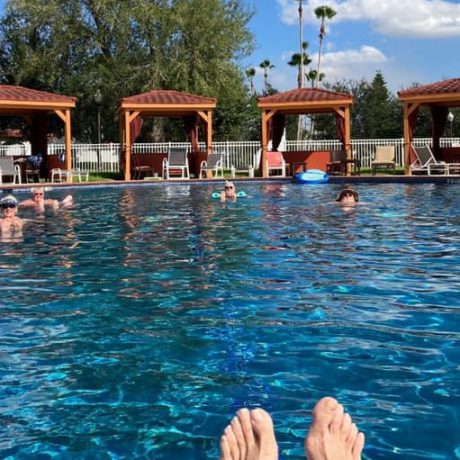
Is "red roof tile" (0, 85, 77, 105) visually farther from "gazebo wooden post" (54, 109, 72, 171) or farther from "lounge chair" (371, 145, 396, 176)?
"lounge chair" (371, 145, 396, 176)

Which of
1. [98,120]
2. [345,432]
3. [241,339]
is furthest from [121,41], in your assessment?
[345,432]

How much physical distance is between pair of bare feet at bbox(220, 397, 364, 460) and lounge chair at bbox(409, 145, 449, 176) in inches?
721

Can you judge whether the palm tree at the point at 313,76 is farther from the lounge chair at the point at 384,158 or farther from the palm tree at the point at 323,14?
the lounge chair at the point at 384,158

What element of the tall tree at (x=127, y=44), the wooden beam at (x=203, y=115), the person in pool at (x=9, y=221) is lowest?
the person in pool at (x=9, y=221)

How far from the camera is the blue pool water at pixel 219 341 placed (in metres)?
2.81

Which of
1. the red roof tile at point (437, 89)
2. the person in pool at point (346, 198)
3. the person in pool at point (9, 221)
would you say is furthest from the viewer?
the red roof tile at point (437, 89)

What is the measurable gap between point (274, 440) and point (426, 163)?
18.6 m

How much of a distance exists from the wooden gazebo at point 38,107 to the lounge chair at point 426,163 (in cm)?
1053

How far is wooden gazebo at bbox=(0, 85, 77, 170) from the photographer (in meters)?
20.0

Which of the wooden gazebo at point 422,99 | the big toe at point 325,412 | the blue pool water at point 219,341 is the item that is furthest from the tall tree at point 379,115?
the big toe at point 325,412

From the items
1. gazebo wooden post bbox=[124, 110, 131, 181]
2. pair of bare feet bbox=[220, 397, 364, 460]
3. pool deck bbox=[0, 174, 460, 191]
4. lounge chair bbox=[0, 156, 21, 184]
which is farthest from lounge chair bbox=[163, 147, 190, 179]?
pair of bare feet bbox=[220, 397, 364, 460]

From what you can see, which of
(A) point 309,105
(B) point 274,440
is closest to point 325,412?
(B) point 274,440

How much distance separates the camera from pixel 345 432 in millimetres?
2164

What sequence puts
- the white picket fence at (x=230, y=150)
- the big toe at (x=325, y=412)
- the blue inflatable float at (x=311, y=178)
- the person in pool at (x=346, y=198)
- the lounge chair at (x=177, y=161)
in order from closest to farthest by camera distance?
the big toe at (x=325, y=412)
the person in pool at (x=346, y=198)
the blue inflatable float at (x=311, y=178)
the lounge chair at (x=177, y=161)
the white picket fence at (x=230, y=150)
